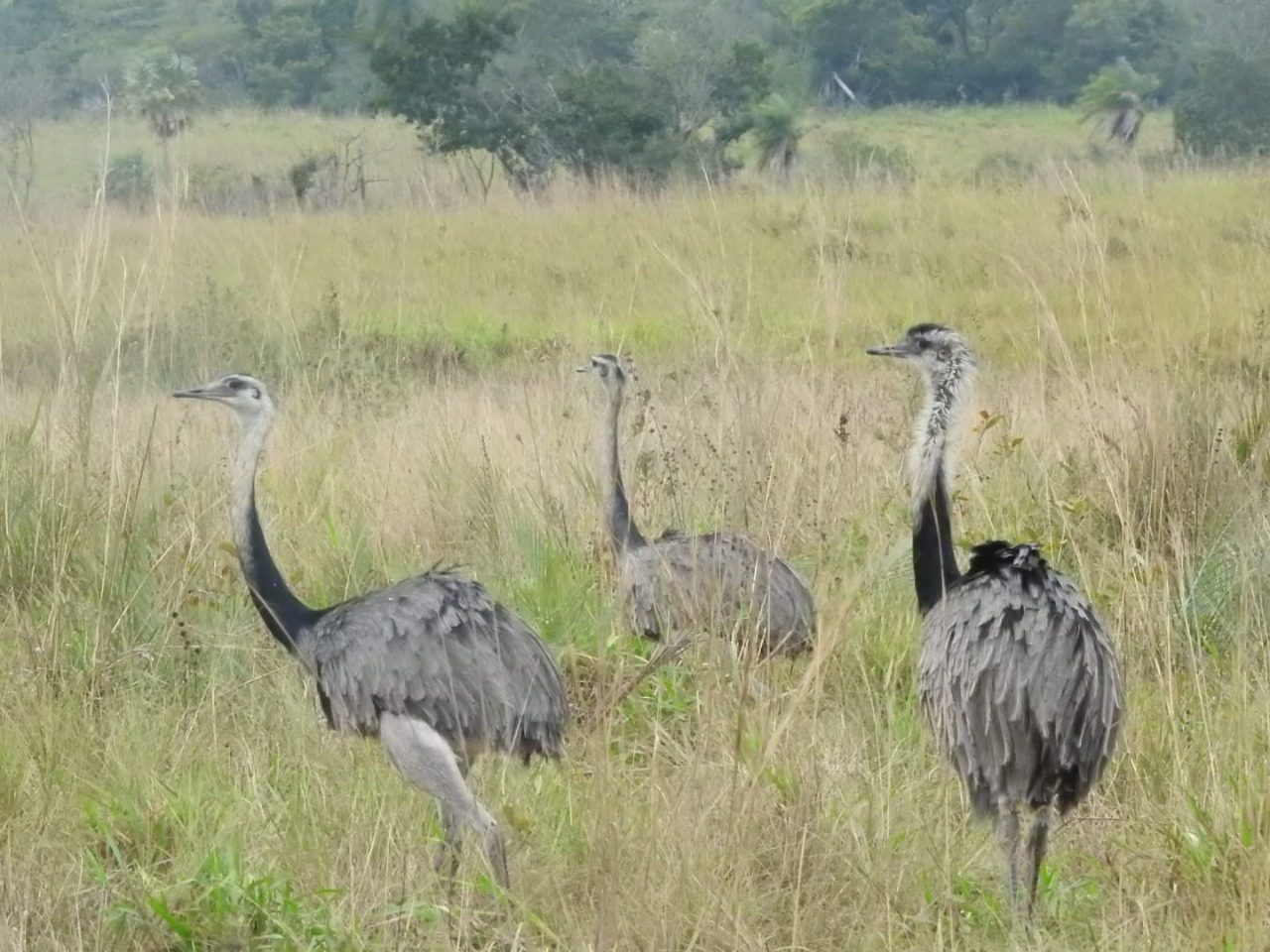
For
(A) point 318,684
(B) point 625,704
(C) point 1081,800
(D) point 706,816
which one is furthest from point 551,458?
(D) point 706,816

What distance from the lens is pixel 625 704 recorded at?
4766mm

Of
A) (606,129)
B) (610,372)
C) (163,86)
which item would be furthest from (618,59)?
(610,372)

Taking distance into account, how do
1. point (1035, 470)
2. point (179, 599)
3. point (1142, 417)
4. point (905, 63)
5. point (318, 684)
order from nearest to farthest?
point (318, 684) < point (179, 599) < point (1142, 417) < point (1035, 470) < point (905, 63)

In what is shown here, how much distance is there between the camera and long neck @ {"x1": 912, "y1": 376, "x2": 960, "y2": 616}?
4.62 meters

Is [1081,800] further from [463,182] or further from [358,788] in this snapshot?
[463,182]

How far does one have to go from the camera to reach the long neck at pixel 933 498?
4.62m

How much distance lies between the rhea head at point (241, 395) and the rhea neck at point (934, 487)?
1630 millimetres

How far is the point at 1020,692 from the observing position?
12.7 ft

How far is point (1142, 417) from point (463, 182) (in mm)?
15302

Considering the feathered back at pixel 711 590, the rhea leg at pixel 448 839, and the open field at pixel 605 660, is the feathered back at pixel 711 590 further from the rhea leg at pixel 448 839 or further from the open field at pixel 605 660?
the rhea leg at pixel 448 839

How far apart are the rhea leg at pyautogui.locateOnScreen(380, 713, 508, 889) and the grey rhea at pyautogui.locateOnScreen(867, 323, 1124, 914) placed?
3.23 ft

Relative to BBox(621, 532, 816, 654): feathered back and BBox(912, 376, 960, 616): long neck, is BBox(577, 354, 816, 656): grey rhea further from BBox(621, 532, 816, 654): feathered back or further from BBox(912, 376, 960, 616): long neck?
BBox(912, 376, 960, 616): long neck

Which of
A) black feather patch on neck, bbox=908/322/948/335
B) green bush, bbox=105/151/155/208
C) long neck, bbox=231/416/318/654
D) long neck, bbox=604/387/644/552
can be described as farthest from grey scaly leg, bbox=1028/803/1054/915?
green bush, bbox=105/151/155/208

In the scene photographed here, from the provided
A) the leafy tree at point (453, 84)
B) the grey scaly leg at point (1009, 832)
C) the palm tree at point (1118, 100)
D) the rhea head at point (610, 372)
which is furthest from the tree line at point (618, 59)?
the grey scaly leg at point (1009, 832)
